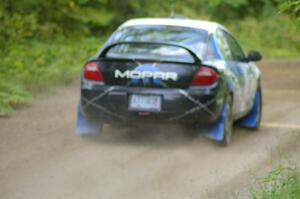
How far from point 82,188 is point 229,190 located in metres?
1.41

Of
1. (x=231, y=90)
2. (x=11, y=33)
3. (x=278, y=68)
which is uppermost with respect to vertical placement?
(x=231, y=90)

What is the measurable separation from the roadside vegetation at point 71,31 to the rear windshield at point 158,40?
1165mm

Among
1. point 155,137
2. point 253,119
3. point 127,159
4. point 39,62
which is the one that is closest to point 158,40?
point 155,137

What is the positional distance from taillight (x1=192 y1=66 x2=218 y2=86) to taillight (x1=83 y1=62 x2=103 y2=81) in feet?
3.75

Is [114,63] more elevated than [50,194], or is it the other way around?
[114,63]

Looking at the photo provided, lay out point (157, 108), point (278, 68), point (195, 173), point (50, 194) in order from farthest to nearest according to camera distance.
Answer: point (278, 68) → point (157, 108) → point (195, 173) → point (50, 194)

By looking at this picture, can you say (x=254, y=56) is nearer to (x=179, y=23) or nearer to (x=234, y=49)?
(x=234, y=49)

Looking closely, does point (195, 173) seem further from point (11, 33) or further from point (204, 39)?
point (11, 33)

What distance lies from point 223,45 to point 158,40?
107 cm

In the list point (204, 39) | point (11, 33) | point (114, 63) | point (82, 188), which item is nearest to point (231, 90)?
point (204, 39)

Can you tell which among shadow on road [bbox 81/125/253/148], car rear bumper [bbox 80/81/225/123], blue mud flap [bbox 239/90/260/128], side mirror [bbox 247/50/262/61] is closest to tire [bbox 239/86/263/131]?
blue mud flap [bbox 239/90/260/128]

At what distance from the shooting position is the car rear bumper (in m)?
9.23

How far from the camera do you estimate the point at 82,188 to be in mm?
7410

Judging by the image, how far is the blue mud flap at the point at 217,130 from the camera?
962 centimetres
